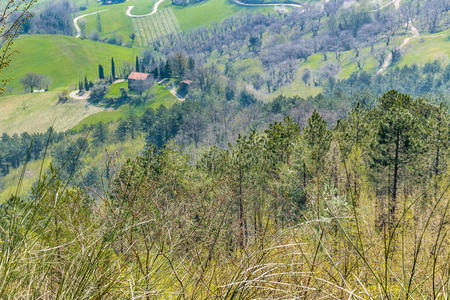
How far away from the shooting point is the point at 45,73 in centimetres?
19212

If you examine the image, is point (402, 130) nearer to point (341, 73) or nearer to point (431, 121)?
point (431, 121)

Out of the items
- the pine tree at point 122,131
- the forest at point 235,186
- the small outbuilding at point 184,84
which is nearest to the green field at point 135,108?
the forest at point 235,186

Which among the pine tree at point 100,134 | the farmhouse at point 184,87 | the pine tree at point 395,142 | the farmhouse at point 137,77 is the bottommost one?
the pine tree at point 100,134

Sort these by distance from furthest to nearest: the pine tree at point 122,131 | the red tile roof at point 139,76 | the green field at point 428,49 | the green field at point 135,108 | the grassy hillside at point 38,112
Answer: the green field at point 428,49 < the red tile roof at point 139,76 < the grassy hillside at point 38,112 < the green field at point 135,108 < the pine tree at point 122,131

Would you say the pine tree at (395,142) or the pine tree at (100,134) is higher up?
the pine tree at (395,142)

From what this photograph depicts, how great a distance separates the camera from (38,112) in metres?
155

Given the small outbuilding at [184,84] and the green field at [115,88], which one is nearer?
the small outbuilding at [184,84]

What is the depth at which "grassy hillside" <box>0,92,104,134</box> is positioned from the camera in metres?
145

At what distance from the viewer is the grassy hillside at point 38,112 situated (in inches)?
5723

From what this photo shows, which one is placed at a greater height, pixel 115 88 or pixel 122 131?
→ pixel 115 88

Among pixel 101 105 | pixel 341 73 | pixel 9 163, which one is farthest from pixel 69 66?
pixel 341 73

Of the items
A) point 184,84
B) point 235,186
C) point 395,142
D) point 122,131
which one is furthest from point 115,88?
point 235,186

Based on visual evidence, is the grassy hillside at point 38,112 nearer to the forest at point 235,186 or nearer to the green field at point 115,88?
the forest at point 235,186

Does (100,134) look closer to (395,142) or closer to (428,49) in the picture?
(395,142)
